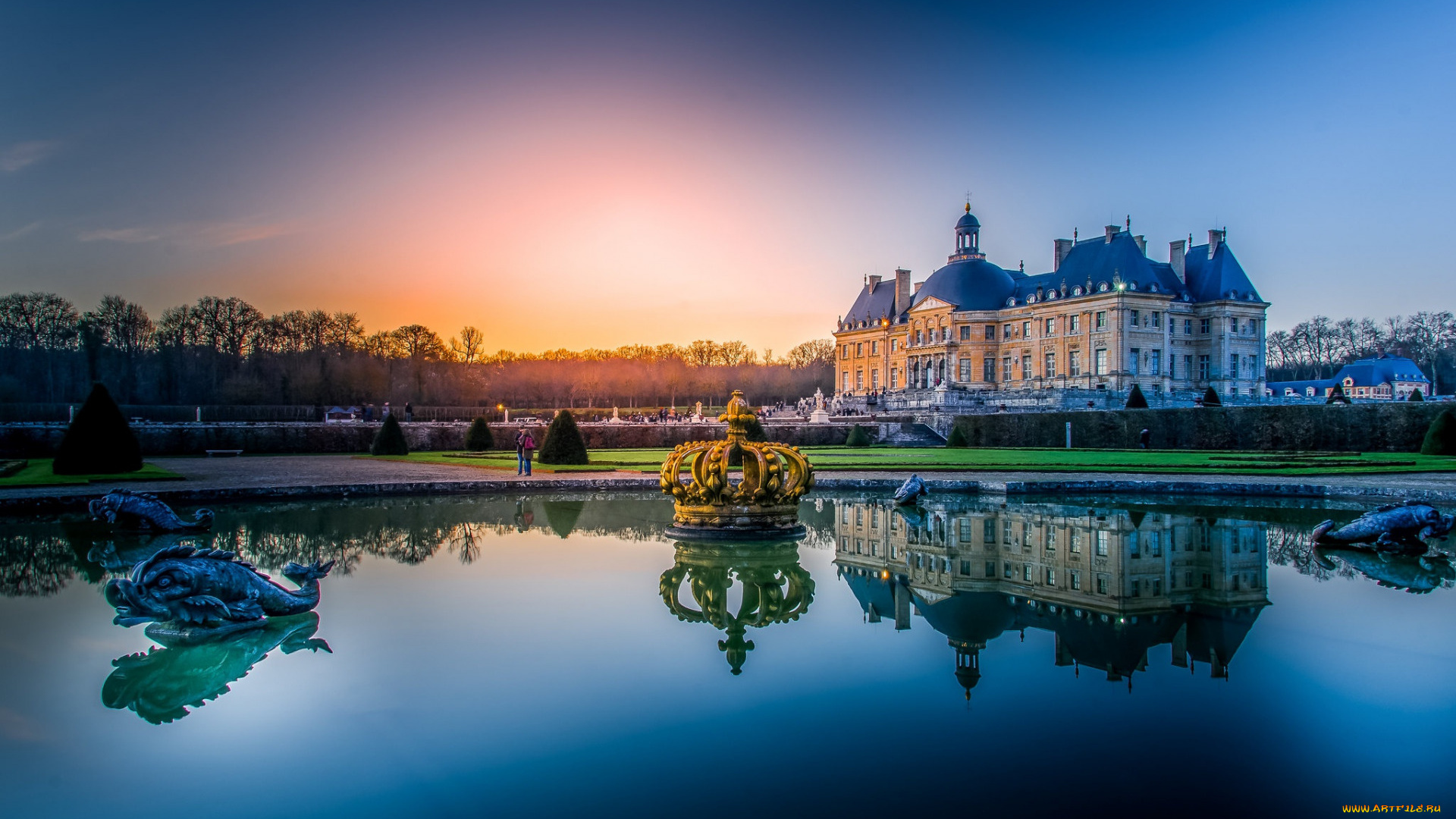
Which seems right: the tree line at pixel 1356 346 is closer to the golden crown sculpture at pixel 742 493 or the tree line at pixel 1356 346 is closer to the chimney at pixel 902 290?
the chimney at pixel 902 290

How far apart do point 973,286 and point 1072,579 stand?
147ft

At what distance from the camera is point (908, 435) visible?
32.9 m

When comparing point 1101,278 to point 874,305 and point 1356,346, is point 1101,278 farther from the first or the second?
point 1356,346

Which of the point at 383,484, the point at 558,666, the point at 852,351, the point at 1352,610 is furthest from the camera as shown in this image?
the point at 852,351

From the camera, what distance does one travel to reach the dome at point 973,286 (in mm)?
50062

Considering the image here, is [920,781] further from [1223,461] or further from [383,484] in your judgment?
[1223,461]

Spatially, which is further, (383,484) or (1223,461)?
(1223,461)

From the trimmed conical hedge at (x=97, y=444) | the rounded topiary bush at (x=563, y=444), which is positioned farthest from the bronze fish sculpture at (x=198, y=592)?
the rounded topiary bush at (x=563, y=444)

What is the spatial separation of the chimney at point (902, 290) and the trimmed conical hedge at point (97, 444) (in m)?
45.0

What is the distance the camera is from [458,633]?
6102mm

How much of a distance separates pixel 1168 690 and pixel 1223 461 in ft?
53.7

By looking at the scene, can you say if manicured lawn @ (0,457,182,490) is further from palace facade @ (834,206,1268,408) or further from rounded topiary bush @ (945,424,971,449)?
palace facade @ (834,206,1268,408)

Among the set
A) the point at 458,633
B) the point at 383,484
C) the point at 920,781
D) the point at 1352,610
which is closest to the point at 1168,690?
the point at 920,781

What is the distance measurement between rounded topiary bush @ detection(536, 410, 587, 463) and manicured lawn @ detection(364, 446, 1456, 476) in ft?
1.43
